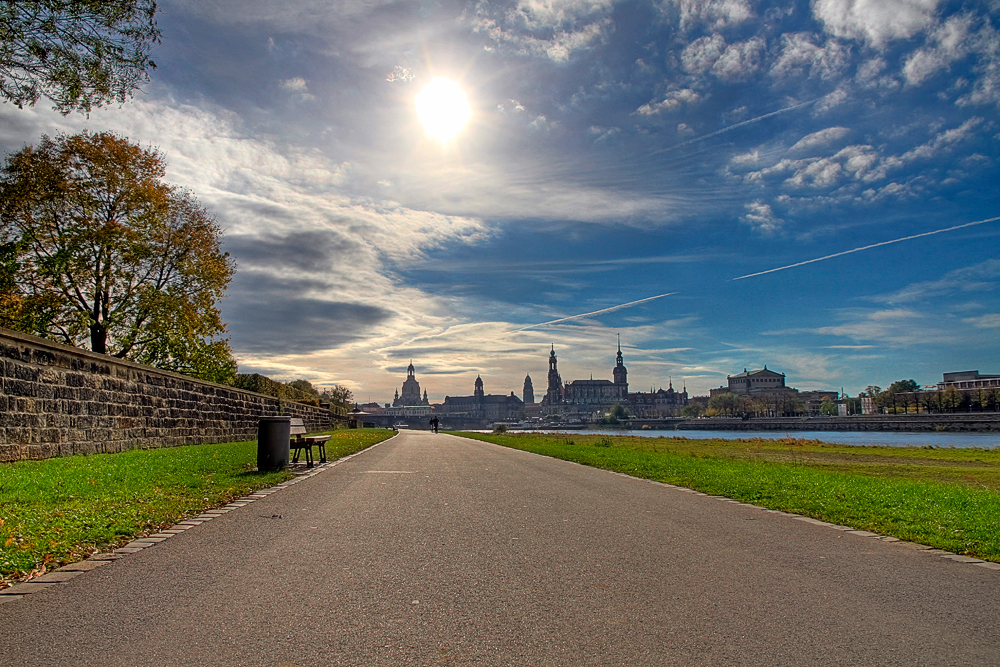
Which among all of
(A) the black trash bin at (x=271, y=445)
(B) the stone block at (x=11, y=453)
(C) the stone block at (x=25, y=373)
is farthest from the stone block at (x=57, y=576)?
(A) the black trash bin at (x=271, y=445)

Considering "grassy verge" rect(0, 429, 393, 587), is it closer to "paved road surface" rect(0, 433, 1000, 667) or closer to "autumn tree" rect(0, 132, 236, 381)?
"paved road surface" rect(0, 433, 1000, 667)

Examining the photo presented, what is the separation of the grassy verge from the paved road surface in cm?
65

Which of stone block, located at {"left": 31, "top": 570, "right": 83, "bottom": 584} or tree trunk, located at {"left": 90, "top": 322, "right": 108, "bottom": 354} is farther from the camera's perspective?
tree trunk, located at {"left": 90, "top": 322, "right": 108, "bottom": 354}

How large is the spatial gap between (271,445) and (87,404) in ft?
14.5

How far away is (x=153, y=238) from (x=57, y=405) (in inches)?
782

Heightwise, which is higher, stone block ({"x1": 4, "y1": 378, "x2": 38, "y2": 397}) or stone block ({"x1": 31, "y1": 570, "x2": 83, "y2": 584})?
stone block ({"x1": 4, "y1": 378, "x2": 38, "y2": 397})

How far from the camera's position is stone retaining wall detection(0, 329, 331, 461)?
12781 mm

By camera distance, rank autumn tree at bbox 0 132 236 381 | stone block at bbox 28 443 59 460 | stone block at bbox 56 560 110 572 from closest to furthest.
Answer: stone block at bbox 56 560 110 572 → stone block at bbox 28 443 59 460 → autumn tree at bbox 0 132 236 381

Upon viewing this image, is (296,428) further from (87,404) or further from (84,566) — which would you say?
(84,566)

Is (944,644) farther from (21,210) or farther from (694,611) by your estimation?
(21,210)

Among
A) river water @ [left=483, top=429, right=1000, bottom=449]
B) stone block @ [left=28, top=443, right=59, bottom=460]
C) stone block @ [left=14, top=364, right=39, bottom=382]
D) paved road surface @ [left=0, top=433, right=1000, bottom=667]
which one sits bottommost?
river water @ [left=483, top=429, right=1000, bottom=449]

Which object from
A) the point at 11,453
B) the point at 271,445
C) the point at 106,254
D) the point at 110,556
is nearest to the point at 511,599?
the point at 110,556

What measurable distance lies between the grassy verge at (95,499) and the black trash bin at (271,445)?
1.38ft

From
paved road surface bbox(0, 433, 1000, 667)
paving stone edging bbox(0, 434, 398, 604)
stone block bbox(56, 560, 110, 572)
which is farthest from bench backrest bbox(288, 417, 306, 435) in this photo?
stone block bbox(56, 560, 110, 572)
